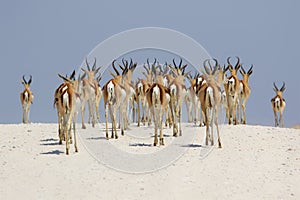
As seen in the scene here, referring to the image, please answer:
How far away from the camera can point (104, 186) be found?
1431cm

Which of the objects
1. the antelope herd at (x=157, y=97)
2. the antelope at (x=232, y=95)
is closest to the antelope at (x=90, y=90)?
the antelope herd at (x=157, y=97)

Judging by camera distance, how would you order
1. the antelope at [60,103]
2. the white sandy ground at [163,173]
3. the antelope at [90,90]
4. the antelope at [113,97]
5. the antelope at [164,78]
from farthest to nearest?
the antelope at [90,90] → the antelope at [164,78] → the antelope at [113,97] → the antelope at [60,103] → the white sandy ground at [163,173]

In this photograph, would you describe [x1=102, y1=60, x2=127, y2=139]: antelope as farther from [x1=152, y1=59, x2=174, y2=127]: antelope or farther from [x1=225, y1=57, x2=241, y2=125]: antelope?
[x1=225, y1=57, x2=241, y2=125]: antelope

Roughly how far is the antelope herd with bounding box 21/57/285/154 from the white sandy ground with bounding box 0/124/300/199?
1060mm

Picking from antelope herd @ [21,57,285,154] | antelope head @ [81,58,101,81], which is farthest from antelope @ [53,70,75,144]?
antelope head @ [81,58,101,81]

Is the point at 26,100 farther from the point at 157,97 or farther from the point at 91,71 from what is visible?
the point at 157,97

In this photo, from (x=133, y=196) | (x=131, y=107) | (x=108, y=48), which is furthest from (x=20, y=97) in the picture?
(x=133, y=196)

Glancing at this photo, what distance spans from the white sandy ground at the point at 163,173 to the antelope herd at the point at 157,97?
41.7 inches

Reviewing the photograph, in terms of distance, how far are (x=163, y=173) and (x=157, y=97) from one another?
5160 mm

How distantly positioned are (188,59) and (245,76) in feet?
19.2

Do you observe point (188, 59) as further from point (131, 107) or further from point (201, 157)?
point (201, 157)

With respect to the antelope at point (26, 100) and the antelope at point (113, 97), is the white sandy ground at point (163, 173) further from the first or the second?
the antelope at point (26, 100)

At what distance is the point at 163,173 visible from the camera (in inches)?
614

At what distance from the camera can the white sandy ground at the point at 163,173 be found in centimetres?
1382
